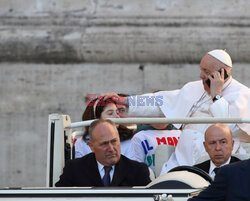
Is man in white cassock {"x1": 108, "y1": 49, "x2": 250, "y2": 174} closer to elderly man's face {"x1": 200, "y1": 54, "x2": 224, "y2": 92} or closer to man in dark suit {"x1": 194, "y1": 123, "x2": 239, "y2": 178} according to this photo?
elderly man's face {"x1": 200, "y1": 54, "x2": 224, "y2": 92}

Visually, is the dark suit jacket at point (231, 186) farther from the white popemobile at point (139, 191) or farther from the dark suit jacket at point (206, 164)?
the dark suit jacket at point (206, 164)

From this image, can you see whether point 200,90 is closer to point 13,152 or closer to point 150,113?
point 150,113

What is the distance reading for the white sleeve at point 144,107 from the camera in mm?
5895

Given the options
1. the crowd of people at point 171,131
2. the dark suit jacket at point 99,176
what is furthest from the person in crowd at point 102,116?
the dark suit jacket at point 99,176

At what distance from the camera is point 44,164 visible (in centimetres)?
796

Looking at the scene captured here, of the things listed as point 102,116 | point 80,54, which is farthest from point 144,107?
point 80,54

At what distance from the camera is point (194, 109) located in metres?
5.95

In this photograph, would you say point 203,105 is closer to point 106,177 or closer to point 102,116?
point 102,116

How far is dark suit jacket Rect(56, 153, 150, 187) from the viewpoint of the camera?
4.69m

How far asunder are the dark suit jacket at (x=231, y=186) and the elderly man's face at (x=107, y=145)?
1.61 metres

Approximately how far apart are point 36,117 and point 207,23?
6.15 ft

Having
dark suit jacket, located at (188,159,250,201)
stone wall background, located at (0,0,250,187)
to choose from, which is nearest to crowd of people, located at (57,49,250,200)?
dark suit jacket, located at (188,159,250,201)

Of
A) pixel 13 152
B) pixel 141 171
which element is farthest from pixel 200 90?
pixel 13 152

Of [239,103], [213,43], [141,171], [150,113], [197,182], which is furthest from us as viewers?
[213,43]
